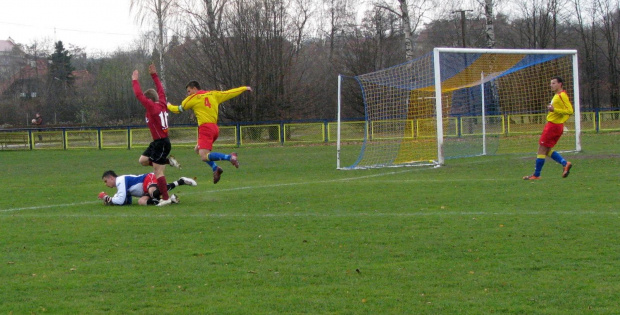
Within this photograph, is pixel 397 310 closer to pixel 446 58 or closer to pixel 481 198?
pixel 481 198

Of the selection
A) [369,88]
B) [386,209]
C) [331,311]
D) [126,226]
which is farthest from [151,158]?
[369,88]

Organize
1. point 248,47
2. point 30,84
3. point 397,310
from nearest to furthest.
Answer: point 397,310, point 248,47, point 30,84

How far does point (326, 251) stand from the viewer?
6453mm

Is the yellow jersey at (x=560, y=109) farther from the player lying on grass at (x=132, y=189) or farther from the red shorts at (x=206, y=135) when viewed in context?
the player lying on grass at (x=132, y=189)

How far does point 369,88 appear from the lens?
19.5 m

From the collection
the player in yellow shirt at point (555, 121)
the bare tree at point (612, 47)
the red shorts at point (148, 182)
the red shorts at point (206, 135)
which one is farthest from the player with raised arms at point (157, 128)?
the bare tree at point (612, 47)

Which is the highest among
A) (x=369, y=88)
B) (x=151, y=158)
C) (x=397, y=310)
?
(x=369, y=88)

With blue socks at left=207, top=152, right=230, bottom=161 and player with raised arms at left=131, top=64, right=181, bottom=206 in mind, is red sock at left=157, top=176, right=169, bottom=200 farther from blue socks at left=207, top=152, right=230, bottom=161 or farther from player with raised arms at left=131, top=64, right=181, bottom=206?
blue socks at left=207, top=152, right=230, bottom=161

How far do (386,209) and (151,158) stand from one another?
3.65 metres

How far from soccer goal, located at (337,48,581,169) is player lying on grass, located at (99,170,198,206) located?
7.27m

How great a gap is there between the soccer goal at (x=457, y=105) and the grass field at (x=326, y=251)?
6814 millimetres

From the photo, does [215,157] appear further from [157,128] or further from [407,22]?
[407,22]

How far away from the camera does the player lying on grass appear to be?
33.3ft

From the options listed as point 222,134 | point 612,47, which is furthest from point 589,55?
point 222,134
